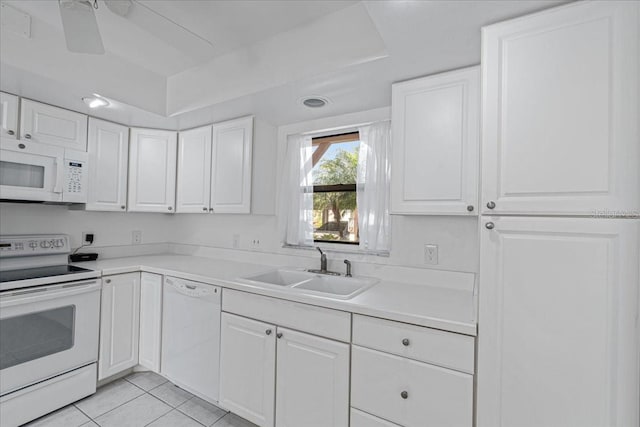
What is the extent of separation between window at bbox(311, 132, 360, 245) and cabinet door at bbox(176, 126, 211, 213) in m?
0.97

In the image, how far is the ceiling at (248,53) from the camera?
1305 millimetres

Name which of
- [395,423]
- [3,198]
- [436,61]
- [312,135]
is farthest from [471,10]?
[3,198]

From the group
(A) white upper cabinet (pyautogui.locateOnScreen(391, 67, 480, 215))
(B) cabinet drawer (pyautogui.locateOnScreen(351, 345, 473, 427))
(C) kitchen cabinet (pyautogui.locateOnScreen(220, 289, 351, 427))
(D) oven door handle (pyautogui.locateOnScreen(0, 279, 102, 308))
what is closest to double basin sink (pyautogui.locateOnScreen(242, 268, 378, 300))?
(C) kitchen cabinet (pyautogui.locateOnScreen(220, 289, 351, 427))

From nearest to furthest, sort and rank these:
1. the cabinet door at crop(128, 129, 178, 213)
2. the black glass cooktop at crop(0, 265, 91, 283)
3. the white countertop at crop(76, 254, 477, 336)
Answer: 1. the white countertop at crop(76, 254, 477, 336)
2. the black glass cooktop at crop(0, 265, 91, 283)
3. the cabinet door at crop(128, 129, 178, 213)

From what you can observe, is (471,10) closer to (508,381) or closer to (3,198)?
(508,381)

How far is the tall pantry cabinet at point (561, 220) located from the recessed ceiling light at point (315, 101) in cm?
104

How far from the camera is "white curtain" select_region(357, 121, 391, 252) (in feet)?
6.85

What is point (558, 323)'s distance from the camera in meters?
1.05

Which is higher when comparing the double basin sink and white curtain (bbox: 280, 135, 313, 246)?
white curtain (bbox: 280, 135, 313, 246)

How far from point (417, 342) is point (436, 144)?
102cm

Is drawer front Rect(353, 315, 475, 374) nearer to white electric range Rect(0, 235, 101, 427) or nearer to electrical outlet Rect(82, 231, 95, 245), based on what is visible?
white electric range Rect(0, 235, 101, 427)

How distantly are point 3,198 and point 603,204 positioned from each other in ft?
10.6

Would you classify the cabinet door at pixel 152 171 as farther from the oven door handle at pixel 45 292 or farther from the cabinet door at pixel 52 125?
the oven door handle at pixel 45 292

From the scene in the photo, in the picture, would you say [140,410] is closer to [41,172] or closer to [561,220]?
[41,172]
